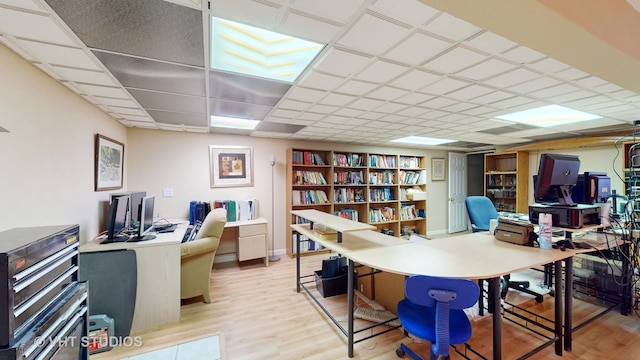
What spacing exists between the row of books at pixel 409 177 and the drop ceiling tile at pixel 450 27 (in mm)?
4485

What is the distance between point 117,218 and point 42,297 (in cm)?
166

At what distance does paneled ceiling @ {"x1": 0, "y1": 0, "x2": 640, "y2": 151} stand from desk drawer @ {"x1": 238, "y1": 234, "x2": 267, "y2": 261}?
193cm

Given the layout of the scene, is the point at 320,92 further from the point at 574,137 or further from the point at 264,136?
the point at 574,137

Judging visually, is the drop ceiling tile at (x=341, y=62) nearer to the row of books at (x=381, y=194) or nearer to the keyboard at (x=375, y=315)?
the keyboard at (x=375, y=315)

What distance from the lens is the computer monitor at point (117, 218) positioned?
2416 millimetres

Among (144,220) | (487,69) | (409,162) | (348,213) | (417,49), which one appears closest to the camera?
(417,49)

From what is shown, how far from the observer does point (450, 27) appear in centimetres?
134

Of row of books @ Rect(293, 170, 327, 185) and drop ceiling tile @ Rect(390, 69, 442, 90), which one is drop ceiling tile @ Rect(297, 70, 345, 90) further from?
row of books @ Rect(293, 170, 327, 185)

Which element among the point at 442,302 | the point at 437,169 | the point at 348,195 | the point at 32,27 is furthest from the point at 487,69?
the point at 437,169

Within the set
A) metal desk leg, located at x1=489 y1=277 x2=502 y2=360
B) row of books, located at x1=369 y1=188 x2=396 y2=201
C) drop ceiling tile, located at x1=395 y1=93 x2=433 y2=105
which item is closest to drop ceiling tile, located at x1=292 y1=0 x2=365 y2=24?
drop ceiling tile, located at x1=395 y1=93 x2=433 y2=105

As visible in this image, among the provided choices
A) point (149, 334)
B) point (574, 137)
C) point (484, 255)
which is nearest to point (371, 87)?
point (484, 255)

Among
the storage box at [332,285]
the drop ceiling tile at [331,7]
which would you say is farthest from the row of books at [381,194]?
the drop ceiling tile at [331,7]

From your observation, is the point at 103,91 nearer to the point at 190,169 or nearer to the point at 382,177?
the point at 190,169

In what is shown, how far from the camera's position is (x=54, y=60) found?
1658 mm
